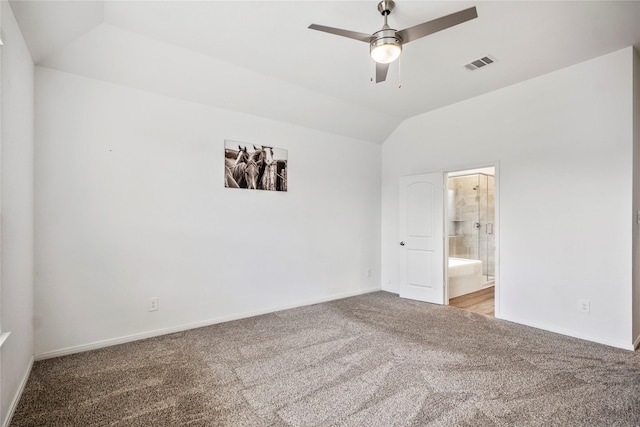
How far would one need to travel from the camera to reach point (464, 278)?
5223mm

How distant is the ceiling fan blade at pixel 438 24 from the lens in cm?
191

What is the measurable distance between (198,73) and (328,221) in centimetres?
260

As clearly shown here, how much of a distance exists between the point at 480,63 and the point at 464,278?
3431mm

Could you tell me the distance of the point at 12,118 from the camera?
2.06m

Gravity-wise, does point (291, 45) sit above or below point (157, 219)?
above

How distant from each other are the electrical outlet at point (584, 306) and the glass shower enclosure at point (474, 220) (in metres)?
2.75

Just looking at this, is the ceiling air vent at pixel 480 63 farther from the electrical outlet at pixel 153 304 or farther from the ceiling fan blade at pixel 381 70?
the electrical outlet at pixel 153 304

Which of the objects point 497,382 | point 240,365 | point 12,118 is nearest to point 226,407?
point 240,365

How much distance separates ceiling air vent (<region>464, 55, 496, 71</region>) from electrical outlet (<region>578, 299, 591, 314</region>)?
2659 mm

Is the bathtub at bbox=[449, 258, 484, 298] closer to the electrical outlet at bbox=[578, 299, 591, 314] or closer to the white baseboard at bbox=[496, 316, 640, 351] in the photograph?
the white baseboard at bbox=[496, 316, 640, 351]

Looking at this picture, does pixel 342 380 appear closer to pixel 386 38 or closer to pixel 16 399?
pixel 16 399

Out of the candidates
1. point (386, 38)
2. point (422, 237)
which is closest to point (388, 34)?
point (386, 38)

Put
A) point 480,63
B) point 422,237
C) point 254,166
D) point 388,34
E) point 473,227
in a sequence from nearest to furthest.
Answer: point 388,34 < point 480,63 < point 254,166 < point 422,237 < point 473,227

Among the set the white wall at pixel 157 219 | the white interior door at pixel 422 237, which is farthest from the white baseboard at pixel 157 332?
the white interior door at pixel 422 237
